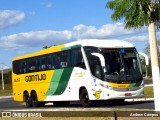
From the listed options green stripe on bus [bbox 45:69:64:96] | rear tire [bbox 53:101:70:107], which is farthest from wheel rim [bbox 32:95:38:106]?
green stripe on bus [bbox 45:69:64:96]

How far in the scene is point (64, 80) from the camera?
2584 centimetres

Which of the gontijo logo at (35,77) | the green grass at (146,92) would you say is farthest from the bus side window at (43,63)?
the green grass at (146,92)

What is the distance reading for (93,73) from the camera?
23.3 m

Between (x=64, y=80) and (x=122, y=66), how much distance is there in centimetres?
425

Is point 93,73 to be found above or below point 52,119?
above

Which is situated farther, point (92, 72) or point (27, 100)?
point (27, 100)

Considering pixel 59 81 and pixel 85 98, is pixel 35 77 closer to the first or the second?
pixel 59 81

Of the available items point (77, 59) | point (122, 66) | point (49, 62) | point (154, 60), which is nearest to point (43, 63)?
point (49, 62)

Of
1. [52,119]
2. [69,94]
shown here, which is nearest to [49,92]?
[69,94]

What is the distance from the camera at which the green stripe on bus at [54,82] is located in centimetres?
2625

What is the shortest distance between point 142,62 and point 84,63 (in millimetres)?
3188

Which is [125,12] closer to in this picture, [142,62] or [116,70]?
[116,70]

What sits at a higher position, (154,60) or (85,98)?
(154,60)

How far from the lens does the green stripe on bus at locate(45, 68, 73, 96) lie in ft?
83.8
